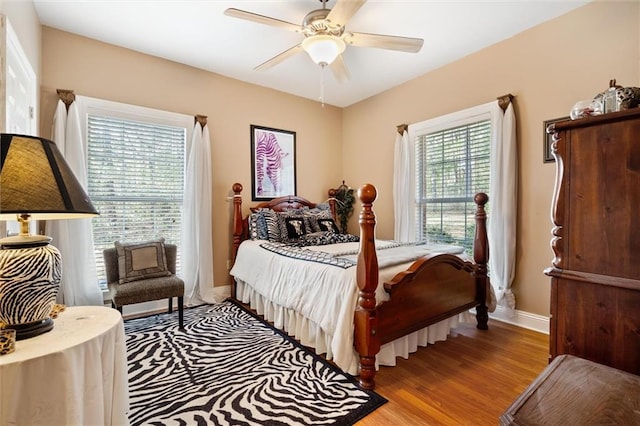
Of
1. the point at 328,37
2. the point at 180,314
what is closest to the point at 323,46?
the point at 328,37

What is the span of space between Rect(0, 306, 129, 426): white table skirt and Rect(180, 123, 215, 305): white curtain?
2.17m

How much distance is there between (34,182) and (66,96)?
239 centimetres

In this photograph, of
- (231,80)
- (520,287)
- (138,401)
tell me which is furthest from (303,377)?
(231,80)

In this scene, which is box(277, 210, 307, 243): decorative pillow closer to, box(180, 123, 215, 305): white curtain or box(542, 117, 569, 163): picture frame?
box(180, 123, 215, 305): white curtain

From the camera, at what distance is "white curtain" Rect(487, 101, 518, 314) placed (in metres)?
2.91

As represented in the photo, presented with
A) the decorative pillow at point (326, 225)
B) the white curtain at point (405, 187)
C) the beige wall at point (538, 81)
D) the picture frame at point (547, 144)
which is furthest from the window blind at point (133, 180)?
the picture frame at point (547, 144)

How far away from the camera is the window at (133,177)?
302cm

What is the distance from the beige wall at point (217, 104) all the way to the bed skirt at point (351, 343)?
136cm

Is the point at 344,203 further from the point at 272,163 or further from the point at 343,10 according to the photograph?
the point at 343,10

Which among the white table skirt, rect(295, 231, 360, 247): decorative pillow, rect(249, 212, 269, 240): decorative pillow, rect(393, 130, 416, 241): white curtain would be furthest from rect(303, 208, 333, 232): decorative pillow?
the white table skirt

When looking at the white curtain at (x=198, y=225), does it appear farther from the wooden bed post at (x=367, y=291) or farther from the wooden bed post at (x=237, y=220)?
the wooden bed post at (x=367, y=291)

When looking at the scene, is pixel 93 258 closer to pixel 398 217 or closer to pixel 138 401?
pixel 138 401

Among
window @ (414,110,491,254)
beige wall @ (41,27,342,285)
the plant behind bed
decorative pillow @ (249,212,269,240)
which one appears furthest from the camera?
the plant behind bed

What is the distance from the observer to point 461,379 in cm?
200
